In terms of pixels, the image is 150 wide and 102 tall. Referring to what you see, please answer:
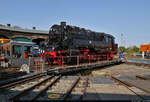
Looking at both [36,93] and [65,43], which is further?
[65,43]

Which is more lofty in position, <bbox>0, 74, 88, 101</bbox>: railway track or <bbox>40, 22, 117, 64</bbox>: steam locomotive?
<bbox>40, 22, 117, 64</bbox>: steam locomotive

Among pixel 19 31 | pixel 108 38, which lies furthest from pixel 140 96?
pixel 19 31

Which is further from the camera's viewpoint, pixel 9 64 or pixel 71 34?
pixel 71 34

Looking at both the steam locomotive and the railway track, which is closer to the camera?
the railway track

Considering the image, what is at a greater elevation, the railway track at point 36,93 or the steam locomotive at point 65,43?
the steam locomotive at point 65,43

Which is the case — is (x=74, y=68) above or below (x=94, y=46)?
below

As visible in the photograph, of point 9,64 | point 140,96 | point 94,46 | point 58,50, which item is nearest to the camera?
point 140,96

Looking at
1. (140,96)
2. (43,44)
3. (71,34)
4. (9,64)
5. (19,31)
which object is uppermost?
(19,31)

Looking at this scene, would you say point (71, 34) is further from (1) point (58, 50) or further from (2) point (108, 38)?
(2) point (108, 38)

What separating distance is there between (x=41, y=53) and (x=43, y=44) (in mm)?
979

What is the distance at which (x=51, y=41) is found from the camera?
13945mm

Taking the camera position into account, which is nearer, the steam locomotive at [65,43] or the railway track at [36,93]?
the railway track at [36,93]

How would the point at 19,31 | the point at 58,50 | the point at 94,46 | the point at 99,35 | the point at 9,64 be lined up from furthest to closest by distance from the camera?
1. the point at 19,31
2. the point at 99,35
3. the point at 94,46
4. the point at 58,50
5. the point at 9,64

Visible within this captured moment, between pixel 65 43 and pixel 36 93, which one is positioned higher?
pixel 65 43
